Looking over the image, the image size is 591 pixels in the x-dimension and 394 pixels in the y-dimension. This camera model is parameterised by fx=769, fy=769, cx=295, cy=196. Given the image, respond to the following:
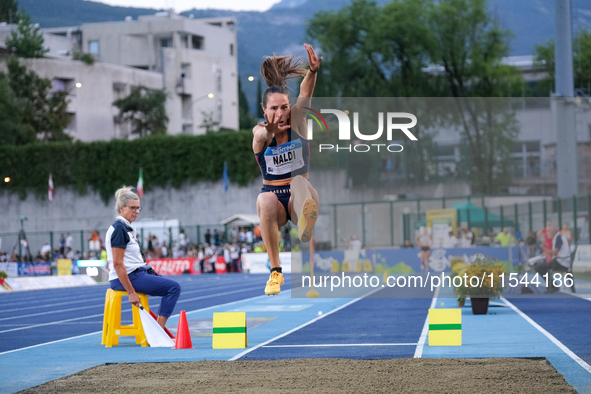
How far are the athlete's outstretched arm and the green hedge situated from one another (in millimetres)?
40598

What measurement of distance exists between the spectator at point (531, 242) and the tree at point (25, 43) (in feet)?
A: 180

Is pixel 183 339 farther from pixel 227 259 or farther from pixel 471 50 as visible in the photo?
pixel 471 50

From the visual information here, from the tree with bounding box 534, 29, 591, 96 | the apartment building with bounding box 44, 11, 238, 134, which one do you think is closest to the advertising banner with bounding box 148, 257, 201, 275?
the tree with bounding box 534, 29, 591, 96

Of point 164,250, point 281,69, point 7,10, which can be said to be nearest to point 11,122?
point 164,250

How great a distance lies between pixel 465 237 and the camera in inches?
486

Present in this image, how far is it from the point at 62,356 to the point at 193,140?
38781mm

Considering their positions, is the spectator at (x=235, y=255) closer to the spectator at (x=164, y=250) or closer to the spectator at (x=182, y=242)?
the spectator at (x=182, y=242)

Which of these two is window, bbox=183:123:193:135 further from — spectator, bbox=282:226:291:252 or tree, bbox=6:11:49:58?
spectator, bbox=282:226:291:252

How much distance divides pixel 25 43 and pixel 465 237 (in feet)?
185

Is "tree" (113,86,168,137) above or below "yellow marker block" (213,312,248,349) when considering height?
above

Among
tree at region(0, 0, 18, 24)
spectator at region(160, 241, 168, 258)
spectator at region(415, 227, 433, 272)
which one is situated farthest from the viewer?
tree at region(0, 0, 18, 24)

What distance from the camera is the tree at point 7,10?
91.8 meters

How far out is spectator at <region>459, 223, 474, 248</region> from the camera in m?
12.3

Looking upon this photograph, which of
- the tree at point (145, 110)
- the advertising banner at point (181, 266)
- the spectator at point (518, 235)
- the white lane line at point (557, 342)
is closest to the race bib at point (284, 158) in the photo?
the white lane line at point (557, 342)
